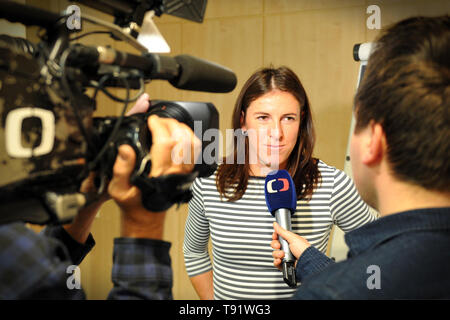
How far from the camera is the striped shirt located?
1.07m

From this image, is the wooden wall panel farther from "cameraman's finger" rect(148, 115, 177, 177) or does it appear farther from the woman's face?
"cameraman's finger" rect(148, 115, 177, 177)

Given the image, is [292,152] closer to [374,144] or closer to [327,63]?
[374,144]

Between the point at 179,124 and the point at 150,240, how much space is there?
0.19 m

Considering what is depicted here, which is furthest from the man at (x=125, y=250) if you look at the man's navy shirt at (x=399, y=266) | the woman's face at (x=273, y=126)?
the woman's face at (x=273, y=126)

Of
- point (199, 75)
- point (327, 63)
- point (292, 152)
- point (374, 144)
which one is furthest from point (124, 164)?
point (327, 63)

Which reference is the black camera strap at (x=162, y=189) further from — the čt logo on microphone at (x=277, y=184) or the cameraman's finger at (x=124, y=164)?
the čt logo on microphone at (x=277, y=184)

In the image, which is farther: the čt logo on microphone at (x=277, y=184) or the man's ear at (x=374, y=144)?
the čt logo on microphone at (x=277, y=184)

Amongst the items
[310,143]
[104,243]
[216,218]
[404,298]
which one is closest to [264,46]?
[310,143]

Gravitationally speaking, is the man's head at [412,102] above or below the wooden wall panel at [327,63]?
below

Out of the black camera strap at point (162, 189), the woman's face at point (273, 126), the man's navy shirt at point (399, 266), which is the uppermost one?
the woman's face at point (273, 126)

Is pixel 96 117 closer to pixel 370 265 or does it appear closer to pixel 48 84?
pixel 48 84

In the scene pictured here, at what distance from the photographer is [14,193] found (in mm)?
510

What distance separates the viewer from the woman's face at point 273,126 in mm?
1047

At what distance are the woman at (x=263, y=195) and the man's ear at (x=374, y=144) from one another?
1.36 feet
